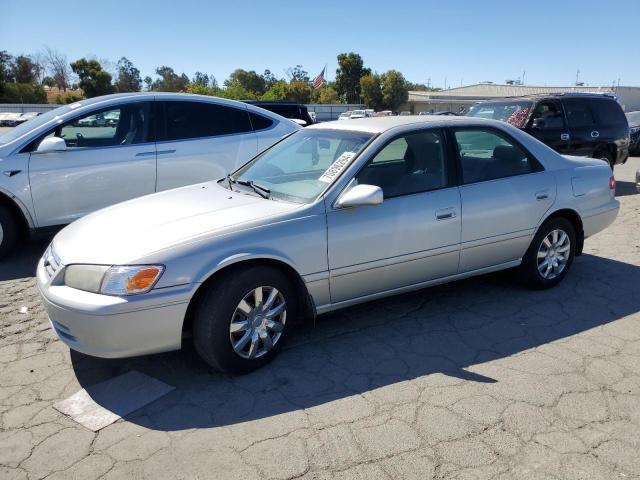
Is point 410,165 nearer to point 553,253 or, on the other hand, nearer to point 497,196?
point 497,196

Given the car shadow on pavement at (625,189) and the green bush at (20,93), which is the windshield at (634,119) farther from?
the green bush at (20,93)

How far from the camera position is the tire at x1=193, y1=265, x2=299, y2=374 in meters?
3.09

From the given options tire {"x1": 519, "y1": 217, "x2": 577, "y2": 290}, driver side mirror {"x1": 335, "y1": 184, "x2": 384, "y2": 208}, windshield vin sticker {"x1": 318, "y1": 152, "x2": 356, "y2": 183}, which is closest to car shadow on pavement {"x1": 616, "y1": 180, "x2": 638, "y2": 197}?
tire {"x1": 519, "y1": 217, "x2": 577, "y2": 290}

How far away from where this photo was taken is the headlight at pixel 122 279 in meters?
2.92

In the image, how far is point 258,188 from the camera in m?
3.87

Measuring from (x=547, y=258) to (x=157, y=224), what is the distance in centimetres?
343

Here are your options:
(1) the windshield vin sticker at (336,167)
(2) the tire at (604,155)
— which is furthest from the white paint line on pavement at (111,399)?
(2) the tire at (604,155)

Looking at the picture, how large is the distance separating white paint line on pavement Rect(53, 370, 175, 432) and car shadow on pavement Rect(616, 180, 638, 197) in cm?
926

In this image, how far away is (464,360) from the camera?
11.5 ft

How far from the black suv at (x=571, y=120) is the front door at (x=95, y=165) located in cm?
622

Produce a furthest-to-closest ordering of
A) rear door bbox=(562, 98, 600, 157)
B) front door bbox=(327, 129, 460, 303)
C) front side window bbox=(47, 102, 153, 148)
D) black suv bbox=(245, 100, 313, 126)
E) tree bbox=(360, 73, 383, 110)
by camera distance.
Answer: tree bbox=(360, 73, 383, 110), black suv bbox=(245, 100, 313, 126), rear door bbox=(562, 98, 600, 157), front side window bbox=(47, 102, 153, 148), front door bbox=(327, 129, 460, 303)

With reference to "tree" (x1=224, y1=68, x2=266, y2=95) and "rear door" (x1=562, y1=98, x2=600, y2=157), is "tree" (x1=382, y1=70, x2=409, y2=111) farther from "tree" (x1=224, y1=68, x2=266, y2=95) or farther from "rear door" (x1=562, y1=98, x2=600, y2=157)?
"rear door" (x1=562, y1=98, x2=600, y2=157)

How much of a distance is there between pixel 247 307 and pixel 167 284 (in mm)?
527

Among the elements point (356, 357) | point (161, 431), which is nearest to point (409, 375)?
point (356, 357)
